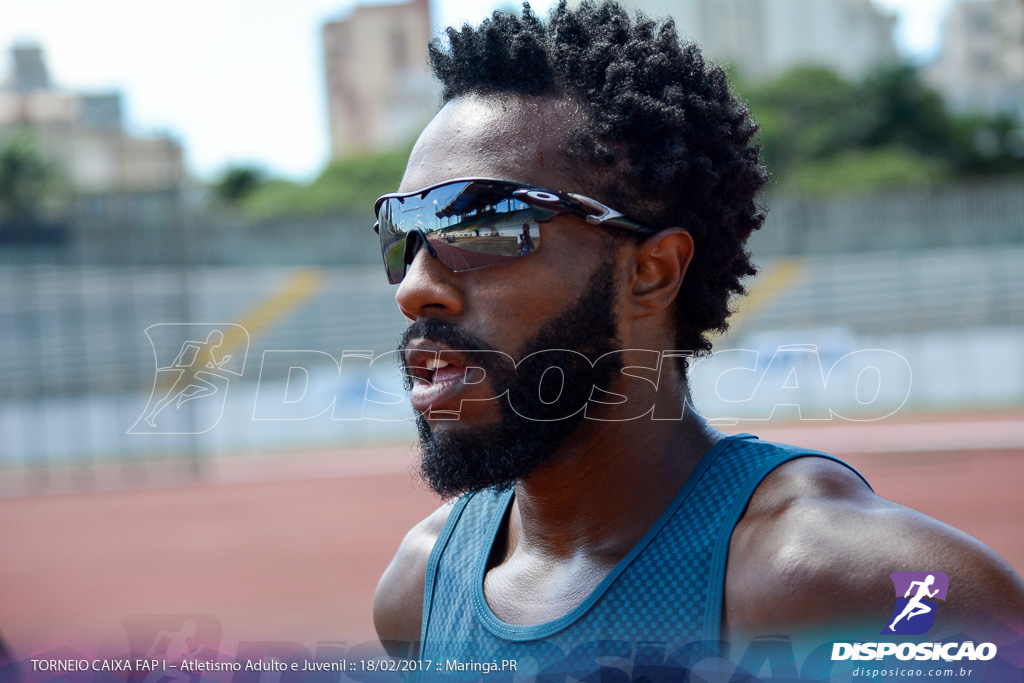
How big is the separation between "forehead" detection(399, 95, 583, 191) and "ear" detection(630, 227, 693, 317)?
204 millimetres

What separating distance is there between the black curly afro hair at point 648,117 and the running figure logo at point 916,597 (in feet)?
2.66

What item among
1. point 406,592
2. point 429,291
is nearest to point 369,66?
point 406,592

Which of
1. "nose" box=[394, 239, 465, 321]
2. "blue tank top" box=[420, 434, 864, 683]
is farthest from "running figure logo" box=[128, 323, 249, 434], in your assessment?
"blue tank top" box=[420, 434, 864, 683]

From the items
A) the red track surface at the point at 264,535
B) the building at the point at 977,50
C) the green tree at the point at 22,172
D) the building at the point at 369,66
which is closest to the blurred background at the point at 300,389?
the red track surface at the point at 264,535

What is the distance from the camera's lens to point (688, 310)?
7.15 ft

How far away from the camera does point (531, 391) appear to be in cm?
188

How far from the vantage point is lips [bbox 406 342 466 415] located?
6.27 feet

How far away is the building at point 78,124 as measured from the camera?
6350 cm

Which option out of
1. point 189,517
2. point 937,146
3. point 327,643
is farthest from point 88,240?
point 937,146

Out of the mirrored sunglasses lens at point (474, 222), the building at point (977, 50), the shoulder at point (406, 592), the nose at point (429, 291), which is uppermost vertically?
the building at point (977, 50)

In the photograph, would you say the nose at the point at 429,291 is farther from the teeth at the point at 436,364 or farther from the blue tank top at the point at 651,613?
the blue tank top at the point at 651,613

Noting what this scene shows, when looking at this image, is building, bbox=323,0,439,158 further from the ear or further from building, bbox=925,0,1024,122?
the ear

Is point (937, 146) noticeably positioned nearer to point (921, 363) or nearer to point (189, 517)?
point (921, 363)

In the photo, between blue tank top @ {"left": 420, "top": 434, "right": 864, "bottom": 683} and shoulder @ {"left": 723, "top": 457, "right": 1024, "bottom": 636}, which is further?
blue tank top @ {"left": 420, "top": 434, "right": 864, "bottom": 683}
